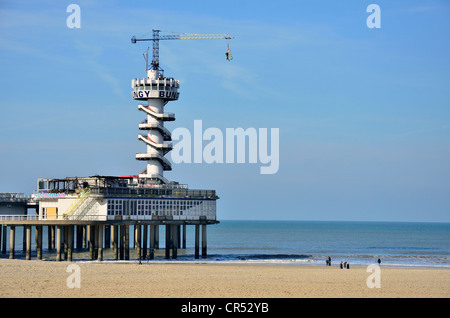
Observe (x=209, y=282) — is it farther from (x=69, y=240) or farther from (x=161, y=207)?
(x=161, y=207)

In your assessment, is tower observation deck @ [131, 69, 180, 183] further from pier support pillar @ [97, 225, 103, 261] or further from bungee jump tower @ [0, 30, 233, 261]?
pier support pillar @ [97, 225, 103, 261]

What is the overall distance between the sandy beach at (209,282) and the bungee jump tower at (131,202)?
31.5ft

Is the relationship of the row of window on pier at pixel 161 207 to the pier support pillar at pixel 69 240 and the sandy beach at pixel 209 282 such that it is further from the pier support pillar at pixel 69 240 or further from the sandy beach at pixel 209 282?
the sandy beach at pixel 209 282

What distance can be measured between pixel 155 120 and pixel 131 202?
12.8 m

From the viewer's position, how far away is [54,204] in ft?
267

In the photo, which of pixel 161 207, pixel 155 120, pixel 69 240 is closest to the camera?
pixel 69 240

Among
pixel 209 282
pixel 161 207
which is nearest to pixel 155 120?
pixel 161 207

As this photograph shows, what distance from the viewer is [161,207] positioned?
82000mm

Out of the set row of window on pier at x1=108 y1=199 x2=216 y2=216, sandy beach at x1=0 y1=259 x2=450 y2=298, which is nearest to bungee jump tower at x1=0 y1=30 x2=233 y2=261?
row of window on pier at x1=108 y1=199 x2=216 y2=216

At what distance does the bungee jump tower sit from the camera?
77562mm
